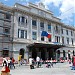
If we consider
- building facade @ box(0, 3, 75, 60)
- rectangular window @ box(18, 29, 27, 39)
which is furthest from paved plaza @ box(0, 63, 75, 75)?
rectangular window @ box(18, 29, 27, 39)

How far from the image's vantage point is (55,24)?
149 ft

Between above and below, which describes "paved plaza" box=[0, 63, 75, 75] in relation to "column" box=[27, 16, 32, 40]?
below

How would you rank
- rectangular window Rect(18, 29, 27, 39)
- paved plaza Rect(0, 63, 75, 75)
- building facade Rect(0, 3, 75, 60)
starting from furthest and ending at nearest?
rectangular window Rect(18, 29, 27, 39) → building facade Rect(0, 3, 75, 60) → paved plaza Rect(0, 63, 75, 75)

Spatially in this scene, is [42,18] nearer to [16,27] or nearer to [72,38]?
[16,27]

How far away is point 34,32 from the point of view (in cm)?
3909

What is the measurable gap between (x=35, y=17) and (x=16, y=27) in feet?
20.8

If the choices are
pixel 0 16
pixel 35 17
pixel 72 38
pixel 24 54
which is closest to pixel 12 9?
pixel 0 16

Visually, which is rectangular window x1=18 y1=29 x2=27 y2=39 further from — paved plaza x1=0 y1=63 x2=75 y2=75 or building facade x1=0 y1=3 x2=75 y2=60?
paved plaza x1=0 y1=63 x2=75 y2=75

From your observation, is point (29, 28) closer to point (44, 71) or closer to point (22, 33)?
point (22, 33)

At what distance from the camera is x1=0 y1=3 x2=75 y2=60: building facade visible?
35.2 m

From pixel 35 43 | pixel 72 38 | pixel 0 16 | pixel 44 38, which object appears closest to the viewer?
pixel 0 16

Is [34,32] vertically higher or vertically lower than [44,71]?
higher

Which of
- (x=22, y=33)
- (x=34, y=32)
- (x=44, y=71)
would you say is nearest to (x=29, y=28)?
(x=34, y=32)

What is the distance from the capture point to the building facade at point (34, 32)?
3525 centimetres
